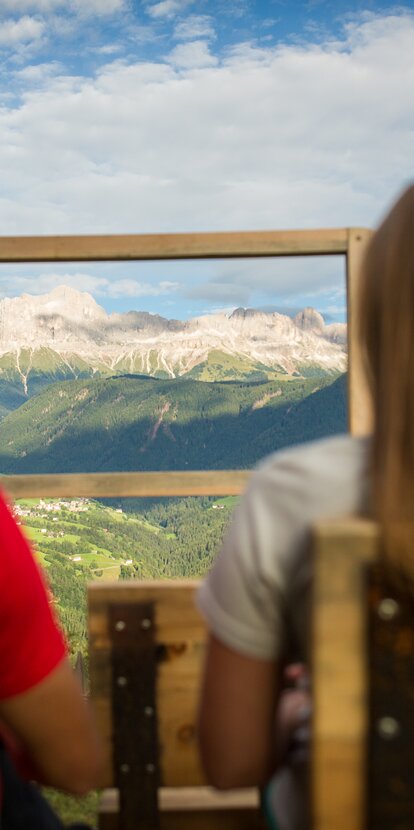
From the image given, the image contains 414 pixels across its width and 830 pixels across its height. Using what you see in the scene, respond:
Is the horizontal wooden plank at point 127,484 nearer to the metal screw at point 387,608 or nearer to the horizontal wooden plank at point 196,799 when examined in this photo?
the horizontal wooden plank at point 196,799

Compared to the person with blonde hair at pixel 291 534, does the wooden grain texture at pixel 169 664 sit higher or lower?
lower

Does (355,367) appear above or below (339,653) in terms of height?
above

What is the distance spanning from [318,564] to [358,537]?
0.03 metres

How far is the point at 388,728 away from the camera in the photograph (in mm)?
513

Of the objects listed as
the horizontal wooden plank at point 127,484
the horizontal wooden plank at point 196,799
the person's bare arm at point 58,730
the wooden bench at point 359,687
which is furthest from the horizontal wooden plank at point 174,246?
the wooden bench at point 359,687

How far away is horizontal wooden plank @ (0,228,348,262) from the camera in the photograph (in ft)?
6.23

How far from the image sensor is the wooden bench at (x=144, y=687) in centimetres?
112

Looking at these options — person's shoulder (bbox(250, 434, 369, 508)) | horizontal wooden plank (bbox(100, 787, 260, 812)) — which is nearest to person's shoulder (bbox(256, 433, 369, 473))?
person's shoulder (bbox(250, 434, 369, 508))

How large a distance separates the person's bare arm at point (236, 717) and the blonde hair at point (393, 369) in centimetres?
23

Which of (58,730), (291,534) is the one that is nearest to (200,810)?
(58,730)

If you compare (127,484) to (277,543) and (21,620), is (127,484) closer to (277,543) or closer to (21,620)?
(21,620)

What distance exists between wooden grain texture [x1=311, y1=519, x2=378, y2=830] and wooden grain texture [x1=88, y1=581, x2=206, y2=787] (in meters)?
0.60

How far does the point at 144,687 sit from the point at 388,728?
698 mm

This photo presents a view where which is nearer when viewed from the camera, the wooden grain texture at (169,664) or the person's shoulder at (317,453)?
the person's shoulder at (317,453)
